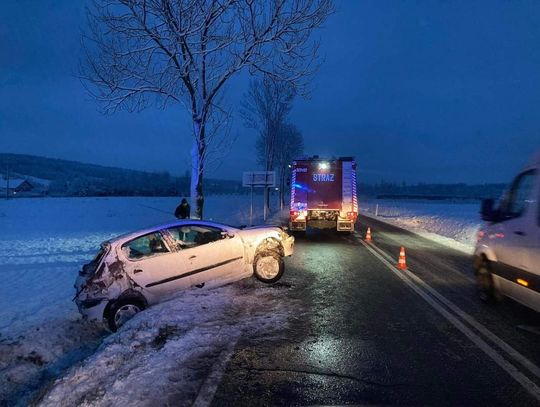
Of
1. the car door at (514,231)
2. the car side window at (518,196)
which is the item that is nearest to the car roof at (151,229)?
the car door at (514,231)

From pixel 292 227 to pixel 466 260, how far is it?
25.5ft

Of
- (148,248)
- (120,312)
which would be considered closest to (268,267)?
(148,248)

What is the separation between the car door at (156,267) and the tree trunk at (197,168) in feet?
19.6

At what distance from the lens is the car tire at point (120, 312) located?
6.97 m

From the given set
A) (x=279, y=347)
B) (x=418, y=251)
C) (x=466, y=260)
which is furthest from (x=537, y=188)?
(x=418, y=251)

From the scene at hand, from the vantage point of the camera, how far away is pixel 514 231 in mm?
6473

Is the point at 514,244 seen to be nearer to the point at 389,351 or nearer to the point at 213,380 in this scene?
the point at 389,351

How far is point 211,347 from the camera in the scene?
536 centimetres

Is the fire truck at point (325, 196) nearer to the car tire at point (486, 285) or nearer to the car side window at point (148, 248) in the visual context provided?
the car tire at point (486, 285)

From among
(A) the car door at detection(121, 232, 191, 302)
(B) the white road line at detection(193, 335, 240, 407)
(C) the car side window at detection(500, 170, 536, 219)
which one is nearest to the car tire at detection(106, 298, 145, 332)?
(A) the car door at detection(121, 232, 191, 302)

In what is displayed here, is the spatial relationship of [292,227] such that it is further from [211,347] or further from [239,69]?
[211,347]

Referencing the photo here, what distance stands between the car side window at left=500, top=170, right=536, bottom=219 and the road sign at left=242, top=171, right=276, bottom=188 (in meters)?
18.4

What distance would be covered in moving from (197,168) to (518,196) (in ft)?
31.3

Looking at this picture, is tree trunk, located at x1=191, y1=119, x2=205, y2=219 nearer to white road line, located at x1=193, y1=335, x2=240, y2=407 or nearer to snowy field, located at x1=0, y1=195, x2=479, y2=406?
snowy field, located at x1=0, y1=195, x2=479, y2=406
